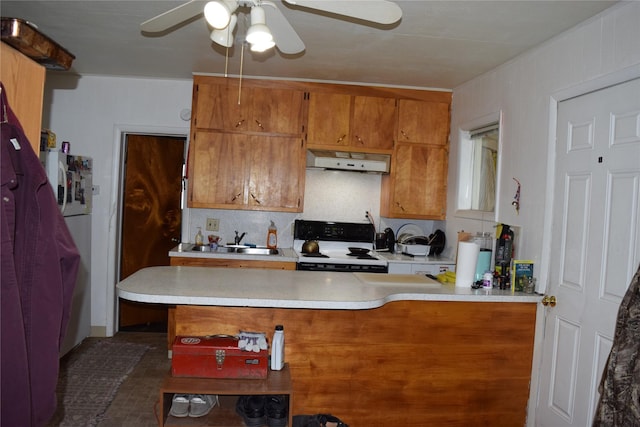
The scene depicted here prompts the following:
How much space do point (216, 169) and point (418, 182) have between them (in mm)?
1859

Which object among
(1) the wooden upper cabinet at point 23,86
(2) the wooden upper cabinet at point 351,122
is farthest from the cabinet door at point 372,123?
(1) the wooden upper cabinet at point 23,86

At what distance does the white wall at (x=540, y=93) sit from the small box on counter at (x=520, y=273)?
62 millimetres

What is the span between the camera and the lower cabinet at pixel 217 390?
2.10 m

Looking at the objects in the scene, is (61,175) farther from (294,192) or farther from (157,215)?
(294,192)

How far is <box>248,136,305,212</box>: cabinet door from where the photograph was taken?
13.8ft

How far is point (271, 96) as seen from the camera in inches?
164

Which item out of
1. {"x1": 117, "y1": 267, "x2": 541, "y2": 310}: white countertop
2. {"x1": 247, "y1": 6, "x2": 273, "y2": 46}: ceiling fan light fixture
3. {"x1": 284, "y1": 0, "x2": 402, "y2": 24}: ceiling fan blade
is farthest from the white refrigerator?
{"x1": 284, "y1": 0, "x2": 402, "y2": 24}: ceiling fan blade

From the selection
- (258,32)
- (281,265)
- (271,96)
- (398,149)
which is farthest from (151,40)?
(398,149)

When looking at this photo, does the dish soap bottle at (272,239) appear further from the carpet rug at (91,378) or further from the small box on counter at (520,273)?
the small box on counter at (520,273)

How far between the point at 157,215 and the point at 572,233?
3905mm

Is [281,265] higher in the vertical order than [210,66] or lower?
lower

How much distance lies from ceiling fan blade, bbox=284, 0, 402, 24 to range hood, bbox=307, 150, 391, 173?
2.26 metres

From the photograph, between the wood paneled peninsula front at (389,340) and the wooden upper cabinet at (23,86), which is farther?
the wood paneled peninsula front at (389,340)

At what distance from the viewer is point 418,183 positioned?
4.33 meters
